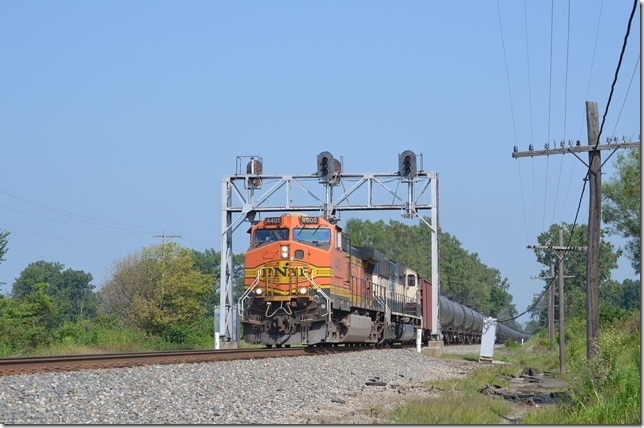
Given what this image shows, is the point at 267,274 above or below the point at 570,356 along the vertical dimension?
above

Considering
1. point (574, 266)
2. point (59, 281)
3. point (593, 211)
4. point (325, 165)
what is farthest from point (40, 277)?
point (593, 211)

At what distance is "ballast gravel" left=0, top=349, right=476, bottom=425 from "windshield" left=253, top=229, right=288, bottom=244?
6765 millimetres

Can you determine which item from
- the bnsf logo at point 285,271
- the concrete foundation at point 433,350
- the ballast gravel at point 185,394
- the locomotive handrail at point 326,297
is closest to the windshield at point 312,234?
the bnsf logo at point 285,271

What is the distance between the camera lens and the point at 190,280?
67.3m

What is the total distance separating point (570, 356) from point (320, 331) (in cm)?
1435

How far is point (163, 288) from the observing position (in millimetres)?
66688

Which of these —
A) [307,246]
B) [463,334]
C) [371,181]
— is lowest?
[463,334]

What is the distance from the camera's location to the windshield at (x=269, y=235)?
83.0ft

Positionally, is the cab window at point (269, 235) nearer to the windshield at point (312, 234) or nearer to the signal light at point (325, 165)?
the windshield at point (312, 234)

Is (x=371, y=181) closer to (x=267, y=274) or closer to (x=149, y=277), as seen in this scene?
(x=267, y=274)

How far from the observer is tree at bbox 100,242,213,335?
6538 centimetres

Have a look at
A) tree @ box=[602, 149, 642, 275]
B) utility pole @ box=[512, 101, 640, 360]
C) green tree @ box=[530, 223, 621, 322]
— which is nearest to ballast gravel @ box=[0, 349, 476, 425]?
utility pole @ box=[512, 101, 640, 360]

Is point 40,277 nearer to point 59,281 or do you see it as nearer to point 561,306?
point 59,281

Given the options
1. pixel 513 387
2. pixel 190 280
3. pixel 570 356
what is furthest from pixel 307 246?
pixel 190 280
